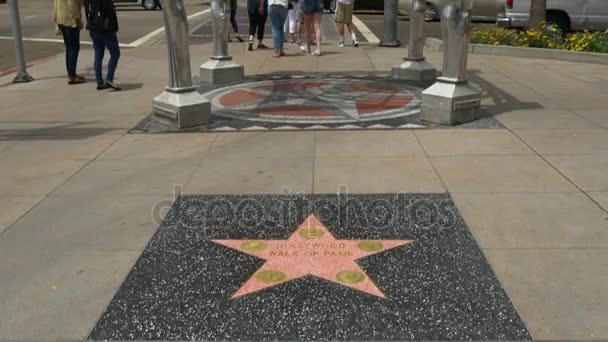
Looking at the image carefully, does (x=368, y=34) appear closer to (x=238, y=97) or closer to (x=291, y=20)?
(x=291, y=20)

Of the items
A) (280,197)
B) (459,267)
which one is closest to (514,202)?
(459,267)

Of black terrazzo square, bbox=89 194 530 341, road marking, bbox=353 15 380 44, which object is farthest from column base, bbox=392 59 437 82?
black terrazzo square, bbox=89 194 530 341

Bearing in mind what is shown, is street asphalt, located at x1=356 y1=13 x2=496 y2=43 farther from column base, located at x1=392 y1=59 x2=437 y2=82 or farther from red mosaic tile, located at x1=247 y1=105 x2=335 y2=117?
red mosaic tile, located at x1=247 y1=105 x2=335 y2=117

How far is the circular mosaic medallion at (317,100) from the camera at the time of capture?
7.70 metres

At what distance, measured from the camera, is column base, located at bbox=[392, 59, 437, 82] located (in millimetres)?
10297

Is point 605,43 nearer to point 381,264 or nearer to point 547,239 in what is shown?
point 547,239

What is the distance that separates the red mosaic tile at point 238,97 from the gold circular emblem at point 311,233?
463cm

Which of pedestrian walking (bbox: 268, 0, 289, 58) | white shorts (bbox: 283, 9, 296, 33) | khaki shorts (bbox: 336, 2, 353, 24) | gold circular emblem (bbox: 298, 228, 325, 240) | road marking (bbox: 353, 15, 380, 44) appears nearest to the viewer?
gold circular emblem (bbox: 298, 228, 325, 240)

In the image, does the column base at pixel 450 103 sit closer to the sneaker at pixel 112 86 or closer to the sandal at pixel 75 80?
the sneaker at pixel 112 86

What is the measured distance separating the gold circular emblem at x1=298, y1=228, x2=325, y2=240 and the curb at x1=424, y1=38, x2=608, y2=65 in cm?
1013

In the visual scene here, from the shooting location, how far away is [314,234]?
4152mm

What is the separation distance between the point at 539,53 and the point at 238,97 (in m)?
7.40

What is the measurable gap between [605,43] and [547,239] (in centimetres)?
1025

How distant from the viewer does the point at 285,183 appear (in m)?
5.20
